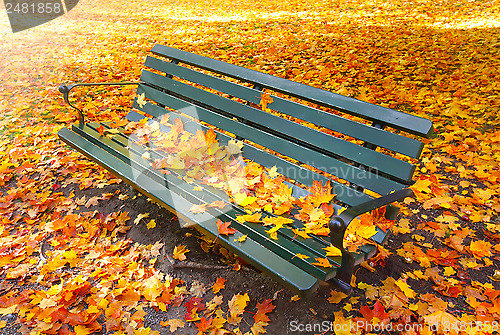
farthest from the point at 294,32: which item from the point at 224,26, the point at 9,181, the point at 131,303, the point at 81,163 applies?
the point at 131,303

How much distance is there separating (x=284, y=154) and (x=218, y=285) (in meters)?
1.01

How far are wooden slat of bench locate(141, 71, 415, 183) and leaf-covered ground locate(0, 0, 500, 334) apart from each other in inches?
30.5

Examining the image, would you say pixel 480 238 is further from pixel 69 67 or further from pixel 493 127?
pixel 69 67

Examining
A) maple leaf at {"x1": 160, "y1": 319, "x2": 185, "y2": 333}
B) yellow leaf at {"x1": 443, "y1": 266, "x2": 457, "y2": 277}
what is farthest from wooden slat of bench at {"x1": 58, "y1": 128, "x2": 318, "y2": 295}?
yellow leaf at {"x1": 443, "y1": 266, "x2": 457, "y2": 277}

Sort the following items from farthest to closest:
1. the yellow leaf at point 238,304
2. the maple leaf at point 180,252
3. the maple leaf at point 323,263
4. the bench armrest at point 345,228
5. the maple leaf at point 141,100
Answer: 1. the maple leaf at point 141,100
2. the maple leaf at point 180,252
3. the yellow leaf at point 238,304
4. the maple leaf at point 323,263
5. the bench armrest at point 345,228

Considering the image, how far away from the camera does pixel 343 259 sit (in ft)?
5.99

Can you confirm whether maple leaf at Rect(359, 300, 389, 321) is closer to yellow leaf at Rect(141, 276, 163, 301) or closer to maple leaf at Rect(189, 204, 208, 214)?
maple leaf at Rect(189, 204, 208, 214)

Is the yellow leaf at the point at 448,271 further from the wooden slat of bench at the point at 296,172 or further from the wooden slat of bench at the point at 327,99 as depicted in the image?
the wooden slat of bench at the point at 327,99

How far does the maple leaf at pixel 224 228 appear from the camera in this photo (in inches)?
83.5

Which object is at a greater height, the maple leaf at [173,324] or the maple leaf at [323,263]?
the maple leaf at [323,263]

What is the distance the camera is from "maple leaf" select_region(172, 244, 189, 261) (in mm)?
2611

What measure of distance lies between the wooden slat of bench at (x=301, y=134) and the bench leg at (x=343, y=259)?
1.96ft

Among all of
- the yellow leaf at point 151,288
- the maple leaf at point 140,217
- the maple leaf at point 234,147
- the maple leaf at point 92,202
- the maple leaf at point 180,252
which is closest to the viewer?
the yellow leaf at point 151,288

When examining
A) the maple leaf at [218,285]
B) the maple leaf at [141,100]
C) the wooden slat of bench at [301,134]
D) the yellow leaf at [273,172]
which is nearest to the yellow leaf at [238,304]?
the maple leaf at [218,285]
